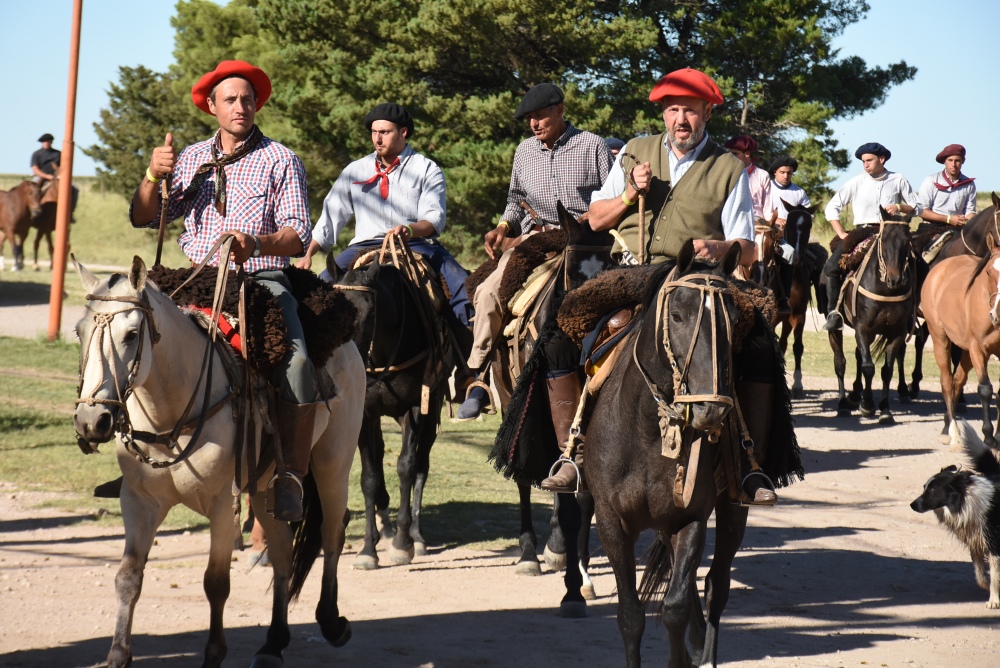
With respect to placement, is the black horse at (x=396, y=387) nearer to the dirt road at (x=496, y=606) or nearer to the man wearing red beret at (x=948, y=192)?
the dirt road at (x=496, y=606)

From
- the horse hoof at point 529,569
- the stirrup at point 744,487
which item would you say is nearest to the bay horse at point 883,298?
the horse hoof at point 529,569

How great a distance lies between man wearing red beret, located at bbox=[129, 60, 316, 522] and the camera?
581 cm

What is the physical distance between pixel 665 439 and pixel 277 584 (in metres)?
2.36

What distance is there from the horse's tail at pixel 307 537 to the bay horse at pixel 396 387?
5.46 ft

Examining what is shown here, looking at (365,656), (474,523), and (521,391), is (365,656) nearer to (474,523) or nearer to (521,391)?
(521,391)

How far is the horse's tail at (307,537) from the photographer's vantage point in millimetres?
6504

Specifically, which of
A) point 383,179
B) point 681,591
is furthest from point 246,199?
point 383,179

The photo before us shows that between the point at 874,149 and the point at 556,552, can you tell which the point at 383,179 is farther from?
the point at 874,149

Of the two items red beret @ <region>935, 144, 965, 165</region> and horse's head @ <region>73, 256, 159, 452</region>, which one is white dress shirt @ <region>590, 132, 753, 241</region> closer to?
horse's head @ <region>73, 256, 159, 452</region>

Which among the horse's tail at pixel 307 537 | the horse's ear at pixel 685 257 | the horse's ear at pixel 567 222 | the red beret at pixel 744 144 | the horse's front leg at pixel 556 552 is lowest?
the horse's front leg at pixel 556 552

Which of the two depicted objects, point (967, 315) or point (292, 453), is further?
point (967, 315)

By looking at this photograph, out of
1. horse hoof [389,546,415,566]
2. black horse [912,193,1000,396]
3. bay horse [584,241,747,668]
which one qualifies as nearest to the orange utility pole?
horse hoof [389,546,415,566]

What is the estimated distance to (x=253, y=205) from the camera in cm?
606

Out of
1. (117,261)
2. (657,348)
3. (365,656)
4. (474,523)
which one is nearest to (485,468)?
(474,523)
